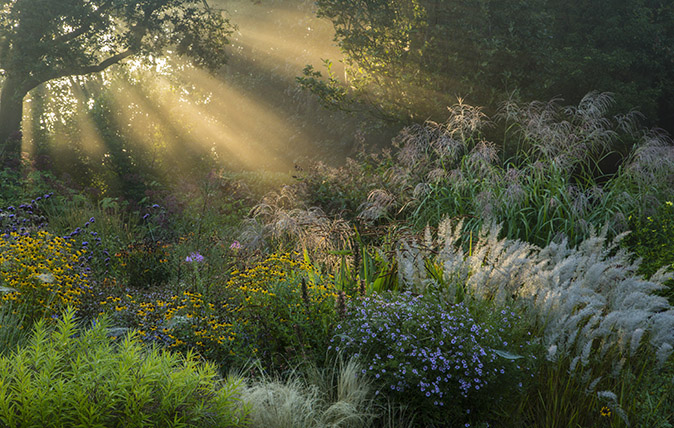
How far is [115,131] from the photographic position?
45.3 ft

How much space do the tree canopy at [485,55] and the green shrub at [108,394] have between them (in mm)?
9478

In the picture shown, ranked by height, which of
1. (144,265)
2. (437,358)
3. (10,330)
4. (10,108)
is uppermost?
(10,108)

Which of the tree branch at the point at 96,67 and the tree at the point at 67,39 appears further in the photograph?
the tree branch at the point at 96,67

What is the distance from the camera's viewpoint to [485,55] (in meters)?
10.6

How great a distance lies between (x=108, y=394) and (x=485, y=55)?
10108 millimetres

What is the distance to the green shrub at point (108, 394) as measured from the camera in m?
2.09

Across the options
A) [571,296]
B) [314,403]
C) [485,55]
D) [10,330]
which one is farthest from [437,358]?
[485,55]

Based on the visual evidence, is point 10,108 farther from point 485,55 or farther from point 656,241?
point 656,241

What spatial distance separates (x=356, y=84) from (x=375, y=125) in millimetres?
1071

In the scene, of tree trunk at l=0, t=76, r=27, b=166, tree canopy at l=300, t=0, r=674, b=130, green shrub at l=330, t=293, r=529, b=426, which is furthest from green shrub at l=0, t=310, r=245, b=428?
tree trunk at l=0, t=76, r=27, b=166

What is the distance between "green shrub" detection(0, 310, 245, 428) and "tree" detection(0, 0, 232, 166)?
35.9 feet

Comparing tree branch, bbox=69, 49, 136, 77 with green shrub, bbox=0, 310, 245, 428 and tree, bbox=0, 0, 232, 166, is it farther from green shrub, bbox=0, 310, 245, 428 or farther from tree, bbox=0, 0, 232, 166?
green shrub, bbox=0, 310, 245, 428

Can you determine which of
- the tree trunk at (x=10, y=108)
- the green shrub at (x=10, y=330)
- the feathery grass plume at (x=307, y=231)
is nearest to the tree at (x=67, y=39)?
A: the tree trunk at (x=10, y=108)

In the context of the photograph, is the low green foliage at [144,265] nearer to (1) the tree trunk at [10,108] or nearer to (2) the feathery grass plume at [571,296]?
(2) the feathery grass plume at [571,296]
